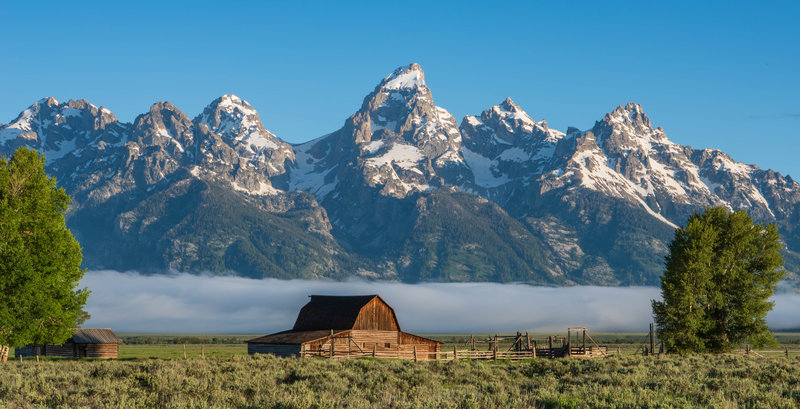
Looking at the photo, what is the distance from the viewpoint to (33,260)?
43781mm

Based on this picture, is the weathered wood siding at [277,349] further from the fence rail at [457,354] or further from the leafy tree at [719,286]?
the leafy tree at [719,286]

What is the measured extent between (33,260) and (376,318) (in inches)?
1517

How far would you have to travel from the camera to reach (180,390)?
29.0 metres

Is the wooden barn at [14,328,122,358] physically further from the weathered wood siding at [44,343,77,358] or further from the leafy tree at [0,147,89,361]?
the leafy tree at [0,147,89,361]

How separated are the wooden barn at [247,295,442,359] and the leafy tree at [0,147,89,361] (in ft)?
84.2

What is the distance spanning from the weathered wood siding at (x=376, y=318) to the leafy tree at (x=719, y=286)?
27484 millimetres

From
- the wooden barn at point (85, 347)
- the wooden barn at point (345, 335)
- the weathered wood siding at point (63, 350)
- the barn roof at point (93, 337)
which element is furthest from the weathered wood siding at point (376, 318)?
the weathered wood siding at point (63, 350)

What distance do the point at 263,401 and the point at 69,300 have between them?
965 inches

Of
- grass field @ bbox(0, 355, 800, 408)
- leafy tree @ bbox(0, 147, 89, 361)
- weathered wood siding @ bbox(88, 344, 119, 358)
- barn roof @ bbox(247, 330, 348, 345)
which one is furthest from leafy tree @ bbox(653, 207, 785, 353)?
weathered wood siding @ bbox(88, 344, 119, 358)

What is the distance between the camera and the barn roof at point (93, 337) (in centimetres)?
8400

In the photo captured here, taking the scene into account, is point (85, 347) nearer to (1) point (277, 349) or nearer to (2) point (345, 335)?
(1) point (277, 349)

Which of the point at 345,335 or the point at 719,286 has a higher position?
the point at 719,286

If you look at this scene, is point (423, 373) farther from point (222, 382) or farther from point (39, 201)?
point (39, 201)

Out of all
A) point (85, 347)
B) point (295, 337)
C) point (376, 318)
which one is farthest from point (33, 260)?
point (85, 347)
